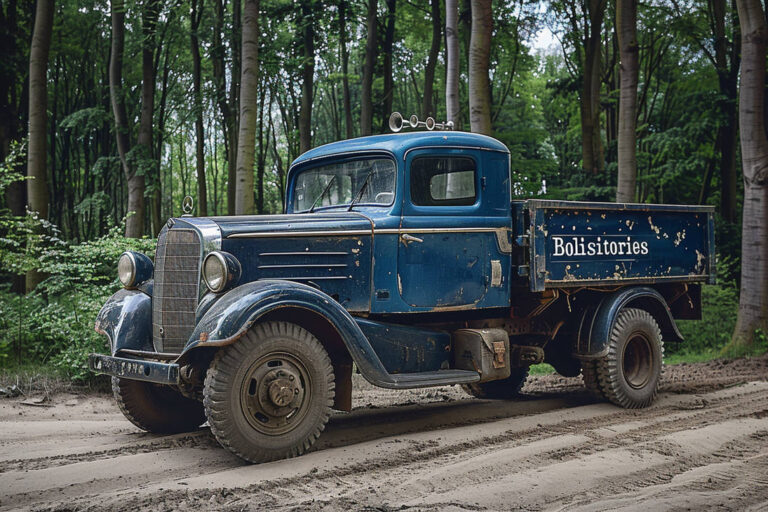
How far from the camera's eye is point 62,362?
8531 millimetres

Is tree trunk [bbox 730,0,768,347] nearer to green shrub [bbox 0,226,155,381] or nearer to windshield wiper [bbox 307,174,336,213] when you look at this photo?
windshield wiper [bbox 307,174,336,213]

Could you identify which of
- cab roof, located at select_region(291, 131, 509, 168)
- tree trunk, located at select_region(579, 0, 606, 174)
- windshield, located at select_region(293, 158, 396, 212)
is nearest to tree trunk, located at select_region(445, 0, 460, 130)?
cab roof, located at select_region(291, 131, 509, 168)

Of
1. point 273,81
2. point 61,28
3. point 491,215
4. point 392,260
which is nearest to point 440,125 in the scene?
point 491,215

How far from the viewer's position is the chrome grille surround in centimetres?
577

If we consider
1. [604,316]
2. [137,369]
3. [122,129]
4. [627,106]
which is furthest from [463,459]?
[122,129]

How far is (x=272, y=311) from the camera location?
18.1 ft

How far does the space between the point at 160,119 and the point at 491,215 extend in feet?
68.0

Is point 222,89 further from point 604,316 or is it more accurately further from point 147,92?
point 604,316

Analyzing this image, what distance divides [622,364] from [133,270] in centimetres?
500

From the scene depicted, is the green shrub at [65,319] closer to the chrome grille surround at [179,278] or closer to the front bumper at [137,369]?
the front bumper at [137,369]

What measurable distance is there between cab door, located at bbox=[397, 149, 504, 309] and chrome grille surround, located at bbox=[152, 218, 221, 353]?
172 cm

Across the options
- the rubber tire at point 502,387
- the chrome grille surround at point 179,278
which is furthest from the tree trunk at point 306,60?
the chrome grille surround at point 179,278

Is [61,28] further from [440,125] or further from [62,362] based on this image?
[440,125]

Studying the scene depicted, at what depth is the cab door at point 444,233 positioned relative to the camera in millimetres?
6516
